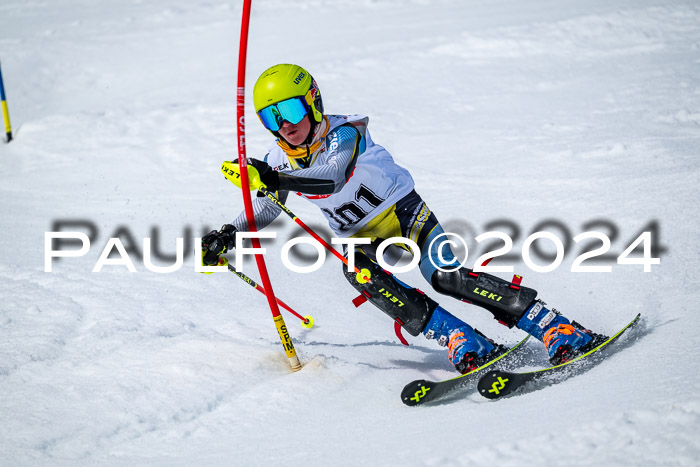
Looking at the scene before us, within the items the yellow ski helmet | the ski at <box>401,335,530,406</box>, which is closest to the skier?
the yellow ski helmet

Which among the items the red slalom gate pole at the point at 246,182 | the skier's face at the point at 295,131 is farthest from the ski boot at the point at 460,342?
the skier's face at the point at 295,131

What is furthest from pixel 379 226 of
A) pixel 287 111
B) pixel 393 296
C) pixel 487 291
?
pixel 287 111

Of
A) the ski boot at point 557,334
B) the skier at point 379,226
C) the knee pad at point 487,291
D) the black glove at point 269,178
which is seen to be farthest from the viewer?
the knee pad at point 487,291

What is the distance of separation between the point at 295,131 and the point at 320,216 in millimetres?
3477

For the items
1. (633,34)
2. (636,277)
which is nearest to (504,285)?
(636,277)

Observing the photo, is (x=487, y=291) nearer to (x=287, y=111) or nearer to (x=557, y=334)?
(x=557, y=334)

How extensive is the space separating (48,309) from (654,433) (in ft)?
13.7

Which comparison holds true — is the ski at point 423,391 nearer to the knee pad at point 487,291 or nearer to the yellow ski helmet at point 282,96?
the knee pad at point 487,291

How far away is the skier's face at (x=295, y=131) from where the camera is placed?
12.3ft

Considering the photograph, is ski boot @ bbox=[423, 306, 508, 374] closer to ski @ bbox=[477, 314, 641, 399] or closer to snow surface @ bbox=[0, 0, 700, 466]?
snow surface @ bbox=[0, 0, 700, 466]

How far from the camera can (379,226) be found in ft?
13.9

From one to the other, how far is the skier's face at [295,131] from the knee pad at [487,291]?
3.89 feet

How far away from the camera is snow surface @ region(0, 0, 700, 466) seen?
330 cm

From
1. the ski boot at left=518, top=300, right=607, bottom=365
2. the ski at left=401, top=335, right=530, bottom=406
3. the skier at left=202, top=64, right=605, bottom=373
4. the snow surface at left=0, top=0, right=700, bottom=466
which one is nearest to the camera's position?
the snow surface at left=0, top=0, right=700, bottom=466
